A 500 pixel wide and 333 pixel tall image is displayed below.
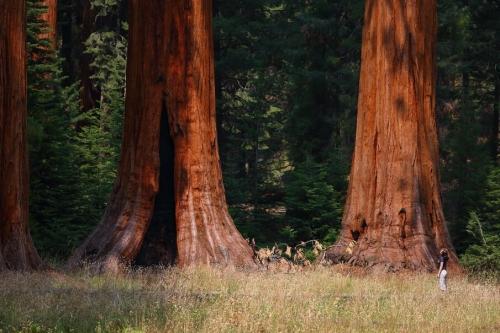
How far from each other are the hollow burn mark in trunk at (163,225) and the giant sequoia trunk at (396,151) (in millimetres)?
2937

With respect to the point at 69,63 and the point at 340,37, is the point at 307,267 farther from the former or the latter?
the point at 69,63

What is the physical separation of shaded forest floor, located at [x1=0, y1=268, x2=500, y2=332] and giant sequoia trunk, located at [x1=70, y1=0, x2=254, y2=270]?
6.51 ft

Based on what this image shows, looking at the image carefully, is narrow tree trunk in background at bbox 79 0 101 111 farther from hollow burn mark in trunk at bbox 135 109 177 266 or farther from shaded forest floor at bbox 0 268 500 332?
shaded forest floor at bbox 0 268 500 332

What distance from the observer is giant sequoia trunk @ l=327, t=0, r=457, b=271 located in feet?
47.3

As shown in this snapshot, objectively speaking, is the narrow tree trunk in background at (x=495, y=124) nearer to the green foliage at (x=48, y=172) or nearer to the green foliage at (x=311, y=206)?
the green foliage at (x=311, y=206)

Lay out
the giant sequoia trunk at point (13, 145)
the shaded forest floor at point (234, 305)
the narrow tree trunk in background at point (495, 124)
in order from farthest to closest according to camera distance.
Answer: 1. the narrow tree trunk in background at point (495, 124)
2. the giant sequoia trunk at point (13, 145)
3. the shaded forest floor at point (234, 305)

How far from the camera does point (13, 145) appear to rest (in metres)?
12.8

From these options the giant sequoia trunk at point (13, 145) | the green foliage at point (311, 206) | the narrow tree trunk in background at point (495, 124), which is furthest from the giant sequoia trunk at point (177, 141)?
the narrow tree trunk in background at point (495, 124)

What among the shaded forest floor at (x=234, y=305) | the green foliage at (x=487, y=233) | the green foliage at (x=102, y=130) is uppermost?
the green foliage at (x=102, y=130)

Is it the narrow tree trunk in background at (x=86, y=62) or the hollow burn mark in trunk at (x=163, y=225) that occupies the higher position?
the narrow tree trunk in background at (x=86, y=62)

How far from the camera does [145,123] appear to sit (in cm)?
1443

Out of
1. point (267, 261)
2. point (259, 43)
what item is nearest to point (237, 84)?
point (259, 43)

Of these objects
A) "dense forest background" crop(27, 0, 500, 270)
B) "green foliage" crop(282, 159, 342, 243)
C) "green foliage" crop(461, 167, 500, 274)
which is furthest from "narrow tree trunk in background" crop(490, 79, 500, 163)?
"green foliage" crop(282, 159, 342, 243)

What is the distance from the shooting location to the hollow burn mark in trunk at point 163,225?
15.2 metres
